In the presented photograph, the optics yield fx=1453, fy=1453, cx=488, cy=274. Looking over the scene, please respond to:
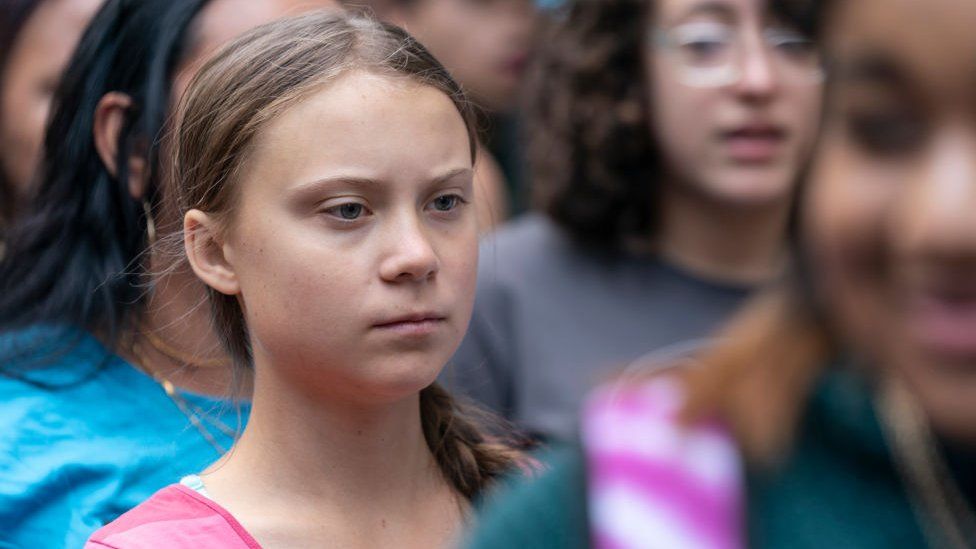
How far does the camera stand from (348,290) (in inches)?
75.9

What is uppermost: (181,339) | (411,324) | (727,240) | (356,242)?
(356,242)

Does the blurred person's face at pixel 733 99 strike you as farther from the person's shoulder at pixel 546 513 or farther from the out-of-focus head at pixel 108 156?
the person's shoulder at pixel 546 513

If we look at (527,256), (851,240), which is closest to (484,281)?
(527,256)

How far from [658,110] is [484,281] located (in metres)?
0.53

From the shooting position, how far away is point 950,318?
3.24 ft

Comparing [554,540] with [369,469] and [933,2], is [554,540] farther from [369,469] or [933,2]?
[369,469]

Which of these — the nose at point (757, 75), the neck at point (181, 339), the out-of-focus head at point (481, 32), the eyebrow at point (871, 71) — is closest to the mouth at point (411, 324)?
the neck at point (181, 339)

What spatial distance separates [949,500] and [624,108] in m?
2.19

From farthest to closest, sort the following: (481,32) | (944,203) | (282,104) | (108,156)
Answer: (481,32) < (108,156) < (282,104) < (944,203)

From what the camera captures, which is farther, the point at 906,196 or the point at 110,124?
the point at 110,124

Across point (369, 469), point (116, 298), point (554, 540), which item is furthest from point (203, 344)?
point (554, 540)

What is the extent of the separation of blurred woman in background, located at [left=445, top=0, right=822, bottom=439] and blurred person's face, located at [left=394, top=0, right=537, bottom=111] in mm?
1402

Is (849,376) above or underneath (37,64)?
above

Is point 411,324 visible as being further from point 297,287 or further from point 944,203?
point 944,203
